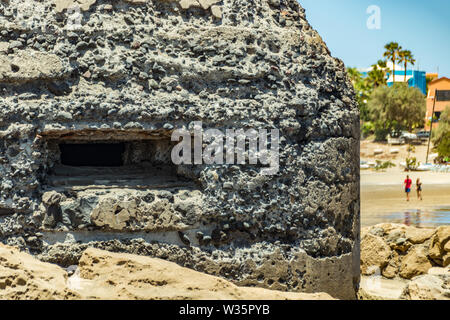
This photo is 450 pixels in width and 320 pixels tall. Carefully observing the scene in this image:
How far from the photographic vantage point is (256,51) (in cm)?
402

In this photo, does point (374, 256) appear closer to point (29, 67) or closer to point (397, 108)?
point (29, 67)

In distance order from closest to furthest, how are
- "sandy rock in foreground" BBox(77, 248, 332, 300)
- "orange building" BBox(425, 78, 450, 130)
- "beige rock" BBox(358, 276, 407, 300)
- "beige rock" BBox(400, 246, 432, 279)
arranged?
1. "sandy rock in foreground" BBox(77, 248, 332, 300)
2. "beige rock" BBox(358, 276, 407, 300)
3. "beige rock" BBox(400, 246, 432, 279)
4. "orange building" BBox(425, 78, 450, 130)

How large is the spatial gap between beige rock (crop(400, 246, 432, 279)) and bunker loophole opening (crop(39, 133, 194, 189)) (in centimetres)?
319

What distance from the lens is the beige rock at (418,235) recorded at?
6.68 metres

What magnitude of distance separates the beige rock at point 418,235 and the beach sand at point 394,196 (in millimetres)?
8822

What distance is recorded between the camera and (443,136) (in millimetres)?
40969

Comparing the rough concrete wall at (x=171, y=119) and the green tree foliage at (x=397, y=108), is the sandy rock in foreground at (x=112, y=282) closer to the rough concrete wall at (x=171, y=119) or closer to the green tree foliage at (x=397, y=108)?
the rough concrete wall at (x=171, y=119)

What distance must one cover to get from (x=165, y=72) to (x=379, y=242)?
11.9 ft

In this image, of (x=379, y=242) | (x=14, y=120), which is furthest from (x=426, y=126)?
(x=14, y=120)

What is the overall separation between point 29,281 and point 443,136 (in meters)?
41.3

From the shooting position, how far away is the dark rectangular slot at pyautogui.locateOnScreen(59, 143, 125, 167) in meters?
4.91

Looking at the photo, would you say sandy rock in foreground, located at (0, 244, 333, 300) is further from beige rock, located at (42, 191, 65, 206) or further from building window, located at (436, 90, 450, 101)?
building window, located at (436, 90, 450, 101)

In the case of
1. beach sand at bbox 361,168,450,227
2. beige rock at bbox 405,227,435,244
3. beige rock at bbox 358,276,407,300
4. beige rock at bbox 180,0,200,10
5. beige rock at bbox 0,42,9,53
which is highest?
beige rock at bbox 180,0,200,10

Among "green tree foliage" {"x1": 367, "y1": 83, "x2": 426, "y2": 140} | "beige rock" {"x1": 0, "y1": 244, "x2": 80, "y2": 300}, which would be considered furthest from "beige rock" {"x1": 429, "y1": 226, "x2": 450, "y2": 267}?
"green tree foliage" {"x1": 367, "y1": 83, "x2": 426, "y2": 140}
